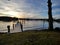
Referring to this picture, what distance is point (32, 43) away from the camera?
994cm

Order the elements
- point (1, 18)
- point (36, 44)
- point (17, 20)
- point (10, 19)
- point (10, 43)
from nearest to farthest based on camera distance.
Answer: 1. point (36, 44)
2. point (10, 43)
3. point (1, 18)
4. point (10, 19)
5. point (17, 20)

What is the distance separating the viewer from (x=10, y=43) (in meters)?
10.4

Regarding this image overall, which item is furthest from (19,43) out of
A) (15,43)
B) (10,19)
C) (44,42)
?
→ (10,19)

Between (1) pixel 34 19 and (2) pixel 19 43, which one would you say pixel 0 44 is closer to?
(2) pixel 19 43

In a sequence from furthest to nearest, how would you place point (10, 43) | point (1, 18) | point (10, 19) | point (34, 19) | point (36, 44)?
point (34, 19) → point (10, 19) → point (1, 18) → point (10, 43) → point (36, 44)

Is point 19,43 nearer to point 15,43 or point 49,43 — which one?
point 15,43

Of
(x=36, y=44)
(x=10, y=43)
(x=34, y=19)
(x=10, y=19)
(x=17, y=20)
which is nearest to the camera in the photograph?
(x=36, y=44)

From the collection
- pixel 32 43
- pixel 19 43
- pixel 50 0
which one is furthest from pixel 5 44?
pixel 50 0

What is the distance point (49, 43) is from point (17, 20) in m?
10.1

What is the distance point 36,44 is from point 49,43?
0.95 meters

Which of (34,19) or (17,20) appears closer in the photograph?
(17,20)

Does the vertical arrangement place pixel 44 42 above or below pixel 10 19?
below

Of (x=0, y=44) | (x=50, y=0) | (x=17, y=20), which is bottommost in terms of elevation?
(x=0, y=44)

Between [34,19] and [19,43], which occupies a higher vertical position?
[34,19]
